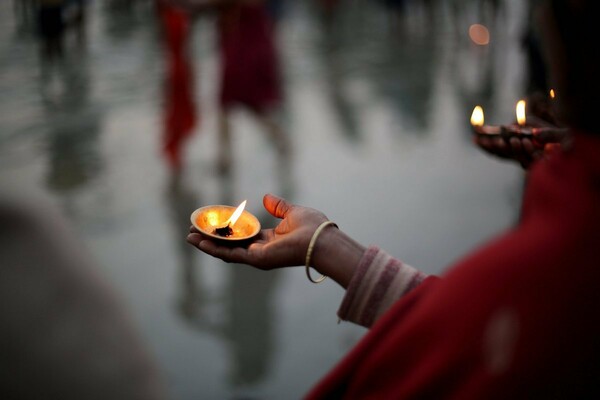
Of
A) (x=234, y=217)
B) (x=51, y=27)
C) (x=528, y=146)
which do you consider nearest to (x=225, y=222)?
(x=234, y=217)

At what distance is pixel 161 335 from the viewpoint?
290 cm

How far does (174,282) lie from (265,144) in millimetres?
2302

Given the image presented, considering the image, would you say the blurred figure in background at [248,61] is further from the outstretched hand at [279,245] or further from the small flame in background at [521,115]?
the outstretched hand at [279,245]

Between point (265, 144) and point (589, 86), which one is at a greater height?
point (589, 86)

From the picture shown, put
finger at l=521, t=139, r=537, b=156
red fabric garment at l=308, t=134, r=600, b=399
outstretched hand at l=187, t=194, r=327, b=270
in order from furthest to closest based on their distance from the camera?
finger at l=521, t=139, r=537, b=156
outstretched hand at l=187, t=194, r=327, b=270
red fabric garment at l=308, t=134, r=600, b=399

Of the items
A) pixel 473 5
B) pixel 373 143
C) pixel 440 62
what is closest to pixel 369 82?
pixel 440 62

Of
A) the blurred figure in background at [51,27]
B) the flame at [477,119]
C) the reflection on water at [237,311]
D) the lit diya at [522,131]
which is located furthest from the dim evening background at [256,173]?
the flame at [477,119]

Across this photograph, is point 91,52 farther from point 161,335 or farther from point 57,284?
A: point 57,284

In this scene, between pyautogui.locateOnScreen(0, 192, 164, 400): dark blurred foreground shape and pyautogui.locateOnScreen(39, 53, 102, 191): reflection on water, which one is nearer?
pyautogui.locateOnScreen(0, 192, 164, 400): dark blurred foreground shape

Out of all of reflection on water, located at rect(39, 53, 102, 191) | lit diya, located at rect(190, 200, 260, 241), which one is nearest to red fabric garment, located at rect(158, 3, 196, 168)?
reflection on water, located at rect(39, 53, 102, 191)

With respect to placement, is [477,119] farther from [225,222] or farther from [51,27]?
[51,27]

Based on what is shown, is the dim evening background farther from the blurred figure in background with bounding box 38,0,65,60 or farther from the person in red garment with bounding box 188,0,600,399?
the person in red garment with bounding box 188,0,600,399

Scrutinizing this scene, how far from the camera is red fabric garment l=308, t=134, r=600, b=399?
764mm

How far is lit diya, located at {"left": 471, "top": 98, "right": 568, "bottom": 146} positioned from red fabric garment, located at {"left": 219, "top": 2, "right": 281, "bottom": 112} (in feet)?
8.95
